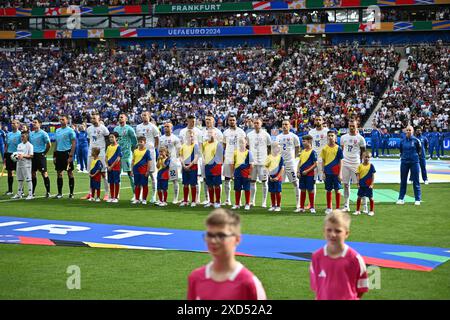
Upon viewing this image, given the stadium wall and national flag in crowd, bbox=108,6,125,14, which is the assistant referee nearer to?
the stadium wall

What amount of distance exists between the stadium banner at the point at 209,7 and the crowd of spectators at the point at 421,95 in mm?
5467

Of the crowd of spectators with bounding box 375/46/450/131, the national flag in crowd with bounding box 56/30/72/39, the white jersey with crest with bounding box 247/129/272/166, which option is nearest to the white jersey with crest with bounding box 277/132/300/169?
the white jersey with crest with bounding box 247/129/272/166

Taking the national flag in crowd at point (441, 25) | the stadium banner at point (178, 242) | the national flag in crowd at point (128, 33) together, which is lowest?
the stadium banner at point (178, 242)

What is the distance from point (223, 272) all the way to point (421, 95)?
38.8 meters

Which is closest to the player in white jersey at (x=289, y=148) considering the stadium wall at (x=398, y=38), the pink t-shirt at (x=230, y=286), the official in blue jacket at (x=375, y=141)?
the pink t-shirt at (x=230, y=286)

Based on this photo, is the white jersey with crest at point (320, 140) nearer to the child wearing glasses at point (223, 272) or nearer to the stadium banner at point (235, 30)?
the child wearing glasses at point (223, 272)

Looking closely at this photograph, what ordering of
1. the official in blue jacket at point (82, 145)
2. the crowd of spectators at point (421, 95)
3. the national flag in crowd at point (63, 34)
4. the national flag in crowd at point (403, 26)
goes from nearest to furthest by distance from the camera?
the official in blue jacket at point (82, 145)
the crowd of spectators at point (421, 95)
the national flag in crowd at point (403, 26)
the national flag in crowd at point (63, 34)

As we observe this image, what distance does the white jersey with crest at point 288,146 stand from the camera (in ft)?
54.9

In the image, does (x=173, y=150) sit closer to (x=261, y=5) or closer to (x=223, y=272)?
(x=223, y=272)

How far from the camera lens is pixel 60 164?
59.7ft

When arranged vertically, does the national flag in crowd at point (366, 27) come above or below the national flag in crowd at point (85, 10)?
below
